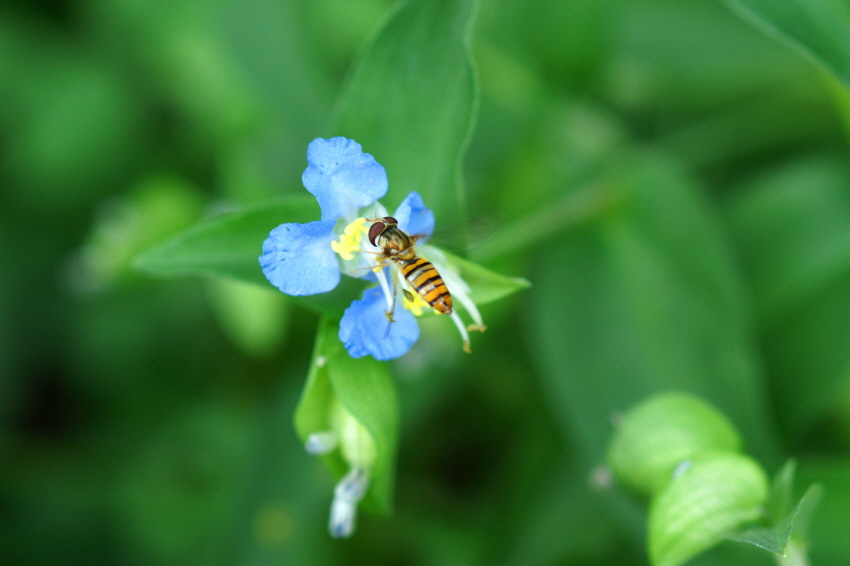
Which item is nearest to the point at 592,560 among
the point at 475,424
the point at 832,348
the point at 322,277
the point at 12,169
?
the point at 475,424

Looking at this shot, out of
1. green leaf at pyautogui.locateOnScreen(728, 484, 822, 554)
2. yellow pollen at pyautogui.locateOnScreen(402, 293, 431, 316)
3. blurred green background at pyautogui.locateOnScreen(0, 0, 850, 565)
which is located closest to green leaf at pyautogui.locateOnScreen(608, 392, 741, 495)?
green leaf at pyautogui.locateOnScreen(728, 484, 822, 554)

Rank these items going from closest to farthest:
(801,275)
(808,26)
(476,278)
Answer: (476,278) < (808,26) < (801,275)

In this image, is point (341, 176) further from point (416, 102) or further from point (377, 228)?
point (416, 102)

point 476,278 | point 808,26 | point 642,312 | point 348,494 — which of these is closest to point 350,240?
point 476,278

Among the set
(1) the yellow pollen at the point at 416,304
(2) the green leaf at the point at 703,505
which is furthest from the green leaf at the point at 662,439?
(1) the yellow pollen at the point at 416,304

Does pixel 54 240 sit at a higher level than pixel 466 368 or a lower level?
higher

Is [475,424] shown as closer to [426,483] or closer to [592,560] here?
[426,483]

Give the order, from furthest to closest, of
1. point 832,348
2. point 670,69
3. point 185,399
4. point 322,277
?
point 185,399 < point 670,69 < point 832,348 < point 322,277
